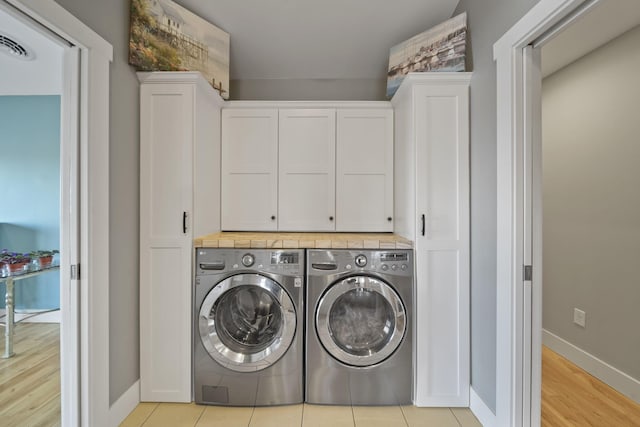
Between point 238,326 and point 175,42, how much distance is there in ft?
6.07

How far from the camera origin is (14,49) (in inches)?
78.8

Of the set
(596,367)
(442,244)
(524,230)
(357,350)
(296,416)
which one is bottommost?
(296,416)

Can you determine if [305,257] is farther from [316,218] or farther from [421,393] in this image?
[421,393]

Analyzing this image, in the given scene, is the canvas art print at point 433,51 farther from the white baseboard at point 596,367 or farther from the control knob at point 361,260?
the white baseboard at point 596,367

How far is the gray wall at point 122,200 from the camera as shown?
1.64 m

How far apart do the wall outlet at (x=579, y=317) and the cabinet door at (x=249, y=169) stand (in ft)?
7.75

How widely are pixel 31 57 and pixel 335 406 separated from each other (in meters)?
3.11

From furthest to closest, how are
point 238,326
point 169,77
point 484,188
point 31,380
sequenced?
point 31,380, point 238,326, point 169,77, point 484,188

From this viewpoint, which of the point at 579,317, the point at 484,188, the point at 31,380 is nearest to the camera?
the point at 484,188

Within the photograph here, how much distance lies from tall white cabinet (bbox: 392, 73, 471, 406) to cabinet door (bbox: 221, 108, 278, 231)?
42.3 inches

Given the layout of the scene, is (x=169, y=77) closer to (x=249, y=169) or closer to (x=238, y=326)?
(x=249, y=169)

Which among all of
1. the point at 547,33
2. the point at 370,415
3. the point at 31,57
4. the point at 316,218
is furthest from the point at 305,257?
the point at 31,57

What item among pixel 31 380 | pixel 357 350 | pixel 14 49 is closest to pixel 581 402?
pixel 357 350

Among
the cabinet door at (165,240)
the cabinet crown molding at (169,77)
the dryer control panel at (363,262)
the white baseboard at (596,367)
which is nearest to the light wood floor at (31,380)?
the cabinet door at (165,240)
